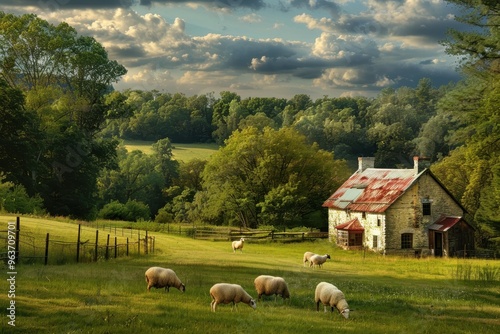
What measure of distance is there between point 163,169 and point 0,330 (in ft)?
303

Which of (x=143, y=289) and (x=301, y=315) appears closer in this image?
(x=301, y=315)

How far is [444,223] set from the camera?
174 feet

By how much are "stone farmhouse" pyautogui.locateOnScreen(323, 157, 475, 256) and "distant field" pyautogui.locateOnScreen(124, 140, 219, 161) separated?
224 ft

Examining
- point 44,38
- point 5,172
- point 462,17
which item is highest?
point 44,38

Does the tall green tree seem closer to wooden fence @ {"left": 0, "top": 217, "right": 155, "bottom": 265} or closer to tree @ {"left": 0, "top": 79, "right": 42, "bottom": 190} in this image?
wooden fence @ {"left": 0, "top": 217, "right": 155, "bottom": 265}

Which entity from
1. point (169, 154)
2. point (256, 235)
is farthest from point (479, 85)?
point (169, 154)

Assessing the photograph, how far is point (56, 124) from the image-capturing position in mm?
61656

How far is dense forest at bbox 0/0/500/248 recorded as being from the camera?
3856 centimetres

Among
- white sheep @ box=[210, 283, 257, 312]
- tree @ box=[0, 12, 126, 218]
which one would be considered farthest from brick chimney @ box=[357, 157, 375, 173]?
white sheep @ box=[210, 283, 257, 312]

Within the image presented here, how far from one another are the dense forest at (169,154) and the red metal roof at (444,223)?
15.2ft

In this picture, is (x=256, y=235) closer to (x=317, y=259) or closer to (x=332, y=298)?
(x=317, y=259)

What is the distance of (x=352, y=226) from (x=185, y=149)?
81.8 metres

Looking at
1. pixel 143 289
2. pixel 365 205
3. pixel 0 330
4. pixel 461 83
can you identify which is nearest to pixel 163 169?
pixel 365 205

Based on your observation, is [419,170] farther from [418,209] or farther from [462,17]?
[462,17]
